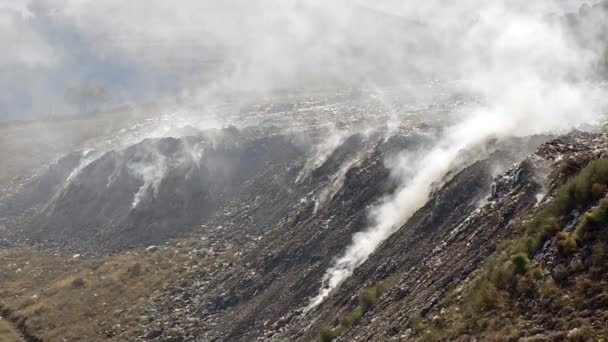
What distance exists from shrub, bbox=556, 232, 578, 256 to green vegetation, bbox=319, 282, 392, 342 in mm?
9484

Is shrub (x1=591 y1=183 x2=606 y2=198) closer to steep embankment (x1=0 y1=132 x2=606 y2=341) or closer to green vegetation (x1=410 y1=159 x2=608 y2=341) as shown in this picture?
green vegetation (x1=410 y1=159 x2=608 y2=341)

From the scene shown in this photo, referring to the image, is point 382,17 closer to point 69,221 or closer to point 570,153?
point 69,221

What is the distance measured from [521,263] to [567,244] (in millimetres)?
1350

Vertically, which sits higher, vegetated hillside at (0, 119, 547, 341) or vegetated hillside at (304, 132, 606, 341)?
vegetated hillside at (0, 119, 547, 341)

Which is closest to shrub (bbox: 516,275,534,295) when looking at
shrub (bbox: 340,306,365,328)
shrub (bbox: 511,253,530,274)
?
shrub (bbox: 511,253,530,274)

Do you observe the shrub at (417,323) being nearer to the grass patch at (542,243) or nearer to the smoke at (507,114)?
the grass patch at (542,243)

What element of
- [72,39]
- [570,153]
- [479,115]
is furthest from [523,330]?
[72,39]

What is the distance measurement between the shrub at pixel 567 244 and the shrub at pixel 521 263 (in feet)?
3.03

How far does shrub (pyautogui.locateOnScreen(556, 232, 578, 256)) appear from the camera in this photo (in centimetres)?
1419

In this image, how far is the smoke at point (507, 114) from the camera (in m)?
34.4

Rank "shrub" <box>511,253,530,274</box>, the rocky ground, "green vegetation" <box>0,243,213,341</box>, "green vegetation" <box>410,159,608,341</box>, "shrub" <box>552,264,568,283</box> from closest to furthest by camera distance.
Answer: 1. "green vegetation" <box>410,159,608,341</box>
2. "shrub" <box>552,264,568,283</box>
3. "shrub" <box>511,253,530,274</box>
4. the rocky ground
5. "green vegetation" <box>0,243,213,341</box>

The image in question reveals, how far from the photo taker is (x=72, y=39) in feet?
621

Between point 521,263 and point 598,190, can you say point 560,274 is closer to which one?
point 521,263

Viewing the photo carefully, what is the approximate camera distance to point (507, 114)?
44531mm
